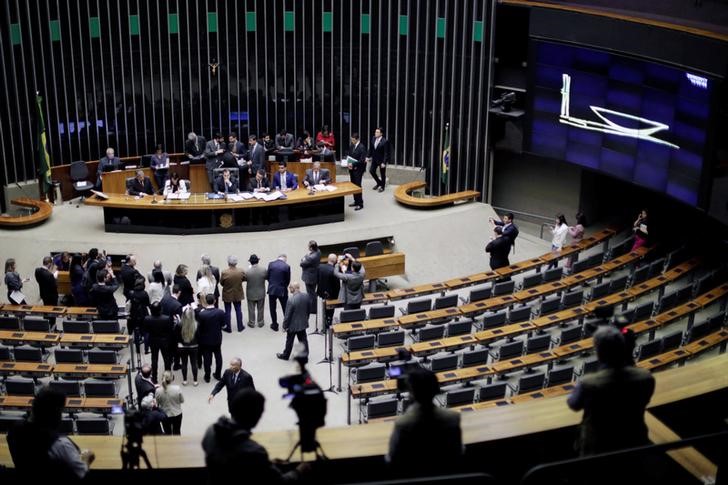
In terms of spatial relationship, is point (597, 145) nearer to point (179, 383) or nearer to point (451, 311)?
point (451, 311)

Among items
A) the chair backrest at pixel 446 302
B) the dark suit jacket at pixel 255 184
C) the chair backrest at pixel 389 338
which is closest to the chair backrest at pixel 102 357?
the chair backrest at pixel 389 338

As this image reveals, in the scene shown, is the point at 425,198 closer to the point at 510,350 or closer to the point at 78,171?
the point at 510,350

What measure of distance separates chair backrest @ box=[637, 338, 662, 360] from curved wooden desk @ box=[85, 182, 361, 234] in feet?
23.4

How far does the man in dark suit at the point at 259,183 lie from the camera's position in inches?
701

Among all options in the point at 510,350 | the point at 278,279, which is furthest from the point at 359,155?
the point at 510,350

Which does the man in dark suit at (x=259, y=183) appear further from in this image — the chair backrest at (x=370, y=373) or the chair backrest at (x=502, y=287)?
the chair backrest at (x=370, y=373)

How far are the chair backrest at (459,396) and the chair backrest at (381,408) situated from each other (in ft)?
2.25

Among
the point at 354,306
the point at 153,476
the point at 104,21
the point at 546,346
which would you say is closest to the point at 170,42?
the point at 104,21

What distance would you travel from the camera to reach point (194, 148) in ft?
64.0

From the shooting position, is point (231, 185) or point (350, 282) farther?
point (231, 185)

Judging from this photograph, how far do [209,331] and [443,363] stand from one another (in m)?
3.15

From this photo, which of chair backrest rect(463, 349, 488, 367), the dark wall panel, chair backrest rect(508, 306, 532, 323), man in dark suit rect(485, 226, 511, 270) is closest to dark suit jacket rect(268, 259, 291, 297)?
chair backrest rect(463, 349, 488, 367)

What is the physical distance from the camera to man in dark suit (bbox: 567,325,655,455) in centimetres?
500

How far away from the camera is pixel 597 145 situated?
58.3 ft
